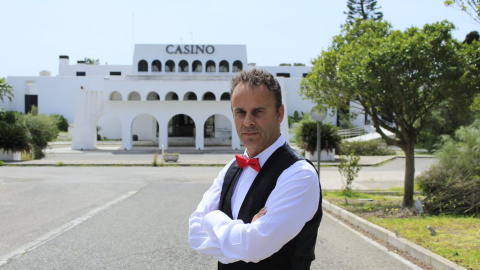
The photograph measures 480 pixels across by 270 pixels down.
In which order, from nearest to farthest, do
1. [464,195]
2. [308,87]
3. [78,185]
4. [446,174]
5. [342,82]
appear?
[464,195]
[342,82]
[308,87]
[446,174]
[78,185]

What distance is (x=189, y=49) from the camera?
131 ft

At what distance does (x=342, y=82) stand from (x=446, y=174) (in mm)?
4881

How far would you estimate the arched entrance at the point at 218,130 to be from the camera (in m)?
42.1

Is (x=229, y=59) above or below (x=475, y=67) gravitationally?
above

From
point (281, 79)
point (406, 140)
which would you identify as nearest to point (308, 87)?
point (406, 140)

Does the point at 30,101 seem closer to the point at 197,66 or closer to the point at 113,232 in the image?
the point at 197,66

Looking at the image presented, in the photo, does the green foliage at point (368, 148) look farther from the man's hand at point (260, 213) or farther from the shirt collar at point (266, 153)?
the man's hand at point (260, 213)

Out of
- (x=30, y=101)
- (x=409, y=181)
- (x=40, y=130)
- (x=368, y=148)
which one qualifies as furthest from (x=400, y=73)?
(x=30, y=101)

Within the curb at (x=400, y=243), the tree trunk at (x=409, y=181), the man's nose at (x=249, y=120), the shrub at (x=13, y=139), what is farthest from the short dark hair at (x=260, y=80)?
the shrub at (x=13, y=139)

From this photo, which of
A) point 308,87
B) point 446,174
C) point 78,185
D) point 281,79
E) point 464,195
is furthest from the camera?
point 281,79

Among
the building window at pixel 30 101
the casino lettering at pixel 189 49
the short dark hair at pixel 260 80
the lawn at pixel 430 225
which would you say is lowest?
the lawn at pixel 430 225

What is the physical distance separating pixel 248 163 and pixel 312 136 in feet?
81.2

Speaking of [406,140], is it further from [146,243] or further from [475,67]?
[146,243]

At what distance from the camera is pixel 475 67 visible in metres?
9.78
